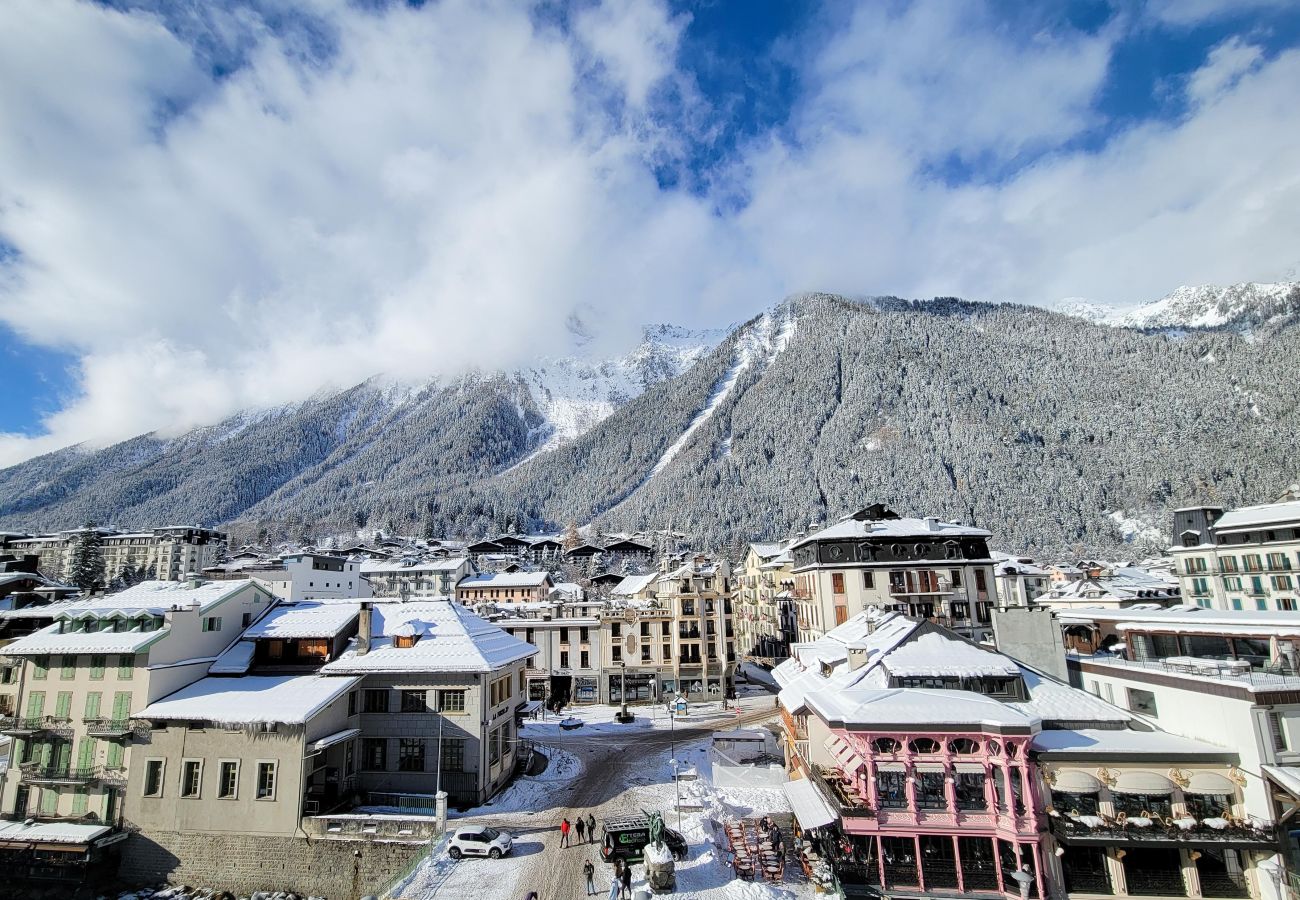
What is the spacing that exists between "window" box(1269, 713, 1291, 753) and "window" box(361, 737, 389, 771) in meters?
40.4

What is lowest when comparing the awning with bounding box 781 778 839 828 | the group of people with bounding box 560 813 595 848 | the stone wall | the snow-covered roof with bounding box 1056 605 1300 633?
the stone wall

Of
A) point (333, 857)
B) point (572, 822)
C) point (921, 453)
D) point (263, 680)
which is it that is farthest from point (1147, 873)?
point (921, 453)

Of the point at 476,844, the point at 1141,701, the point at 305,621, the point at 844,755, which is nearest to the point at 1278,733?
the point at 1141,701

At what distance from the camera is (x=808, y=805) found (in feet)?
94.3

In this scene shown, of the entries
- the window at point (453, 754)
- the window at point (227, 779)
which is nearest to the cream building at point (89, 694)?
Answer: the window at point (227, 779)

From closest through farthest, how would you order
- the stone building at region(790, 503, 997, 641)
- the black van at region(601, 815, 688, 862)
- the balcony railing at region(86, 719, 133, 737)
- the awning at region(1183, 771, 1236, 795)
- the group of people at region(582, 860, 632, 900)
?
the awning at region(1183, 771, 1236, 795)
the group of people at region(582, 860, 632, 900)
the black van at region(601, 815, 688, 862)
the balcony railing at region(86, 719, 133, 737)
the stone building at region(790, 503, 997, 641)

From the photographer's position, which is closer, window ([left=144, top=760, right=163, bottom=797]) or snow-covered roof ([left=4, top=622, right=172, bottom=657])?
window ([left=144, top=760, right=163, bottom=797])

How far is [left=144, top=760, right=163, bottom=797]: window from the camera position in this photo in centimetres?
3250

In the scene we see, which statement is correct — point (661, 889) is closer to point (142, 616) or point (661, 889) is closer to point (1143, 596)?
point (142, 616)

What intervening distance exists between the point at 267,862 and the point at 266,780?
147 inches

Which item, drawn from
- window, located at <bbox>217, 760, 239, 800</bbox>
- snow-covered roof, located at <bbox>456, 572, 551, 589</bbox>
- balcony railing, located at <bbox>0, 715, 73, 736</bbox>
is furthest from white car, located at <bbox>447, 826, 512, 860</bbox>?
snow-covered roof, located at <bbox>456, 572, 551, 589</bbox>

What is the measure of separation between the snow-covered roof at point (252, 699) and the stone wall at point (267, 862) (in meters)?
5.76

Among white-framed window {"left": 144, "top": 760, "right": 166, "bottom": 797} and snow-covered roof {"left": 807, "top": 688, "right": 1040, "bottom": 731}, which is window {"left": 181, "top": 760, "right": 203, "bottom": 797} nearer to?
white-framed window {"left": 144, "top": 760, "right": 166, "bottom": 797}

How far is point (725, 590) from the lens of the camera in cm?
7344
